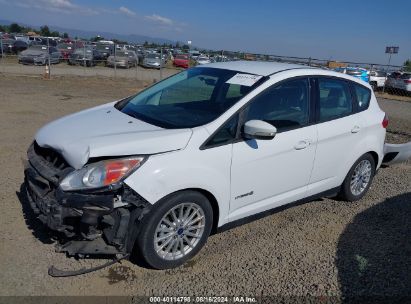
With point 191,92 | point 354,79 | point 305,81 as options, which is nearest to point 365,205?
point 354,79

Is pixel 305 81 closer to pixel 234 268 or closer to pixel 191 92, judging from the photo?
pixel 191 92

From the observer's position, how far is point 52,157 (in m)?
3.38

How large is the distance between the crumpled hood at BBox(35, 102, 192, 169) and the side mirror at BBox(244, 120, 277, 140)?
1.69 feet

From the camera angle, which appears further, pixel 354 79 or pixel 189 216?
pixel 354 79

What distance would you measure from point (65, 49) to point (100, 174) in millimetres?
28440

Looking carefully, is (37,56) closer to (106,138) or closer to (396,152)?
(396,152)

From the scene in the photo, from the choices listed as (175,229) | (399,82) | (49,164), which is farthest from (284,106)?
(399,82)

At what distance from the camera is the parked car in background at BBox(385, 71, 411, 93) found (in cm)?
2152

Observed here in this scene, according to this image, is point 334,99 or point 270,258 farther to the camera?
point 334,99

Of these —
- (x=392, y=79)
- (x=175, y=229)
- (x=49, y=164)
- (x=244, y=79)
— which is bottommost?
(x=175, y=229)

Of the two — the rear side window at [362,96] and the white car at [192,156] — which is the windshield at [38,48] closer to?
the white car at [192,156]

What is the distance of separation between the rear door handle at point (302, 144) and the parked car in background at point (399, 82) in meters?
20.2

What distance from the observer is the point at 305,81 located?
163 inches

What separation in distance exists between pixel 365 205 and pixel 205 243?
2.47 meters
